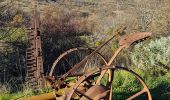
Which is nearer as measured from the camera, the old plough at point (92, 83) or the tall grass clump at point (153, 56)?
the old plough at point (92, 83)

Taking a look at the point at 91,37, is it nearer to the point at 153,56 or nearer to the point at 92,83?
the point at 153,56

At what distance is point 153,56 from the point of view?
1359cm

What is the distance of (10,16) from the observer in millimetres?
21422

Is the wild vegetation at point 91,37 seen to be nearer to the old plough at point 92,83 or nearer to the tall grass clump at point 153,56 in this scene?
the tall grass clump at point 153,56

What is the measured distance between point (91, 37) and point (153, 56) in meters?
7.05

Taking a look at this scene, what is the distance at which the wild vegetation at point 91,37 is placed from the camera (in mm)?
11388

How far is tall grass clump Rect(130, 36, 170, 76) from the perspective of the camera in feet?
42.9

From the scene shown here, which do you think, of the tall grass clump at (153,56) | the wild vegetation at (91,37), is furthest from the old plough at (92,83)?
the tall grass clump at (153,56)

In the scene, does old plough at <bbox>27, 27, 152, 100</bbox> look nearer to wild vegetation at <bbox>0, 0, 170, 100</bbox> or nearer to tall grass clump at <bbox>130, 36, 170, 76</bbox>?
wild vegetation at <bbox>0, 0, 170, 100</bbox>

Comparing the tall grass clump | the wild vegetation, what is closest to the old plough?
the wild vegetation

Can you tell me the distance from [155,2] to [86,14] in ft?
21.7

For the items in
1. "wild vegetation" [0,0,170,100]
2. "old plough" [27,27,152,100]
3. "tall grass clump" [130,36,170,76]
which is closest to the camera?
"old plough" [27,27,152,100]

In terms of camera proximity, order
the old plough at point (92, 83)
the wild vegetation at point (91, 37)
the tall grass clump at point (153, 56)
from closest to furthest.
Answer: the old plough at point (92, 83) → the wild vegetation at point (91, 37) → the tall grass clump at point (153, 56)

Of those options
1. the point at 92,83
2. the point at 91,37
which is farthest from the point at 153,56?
the point at 91,37
